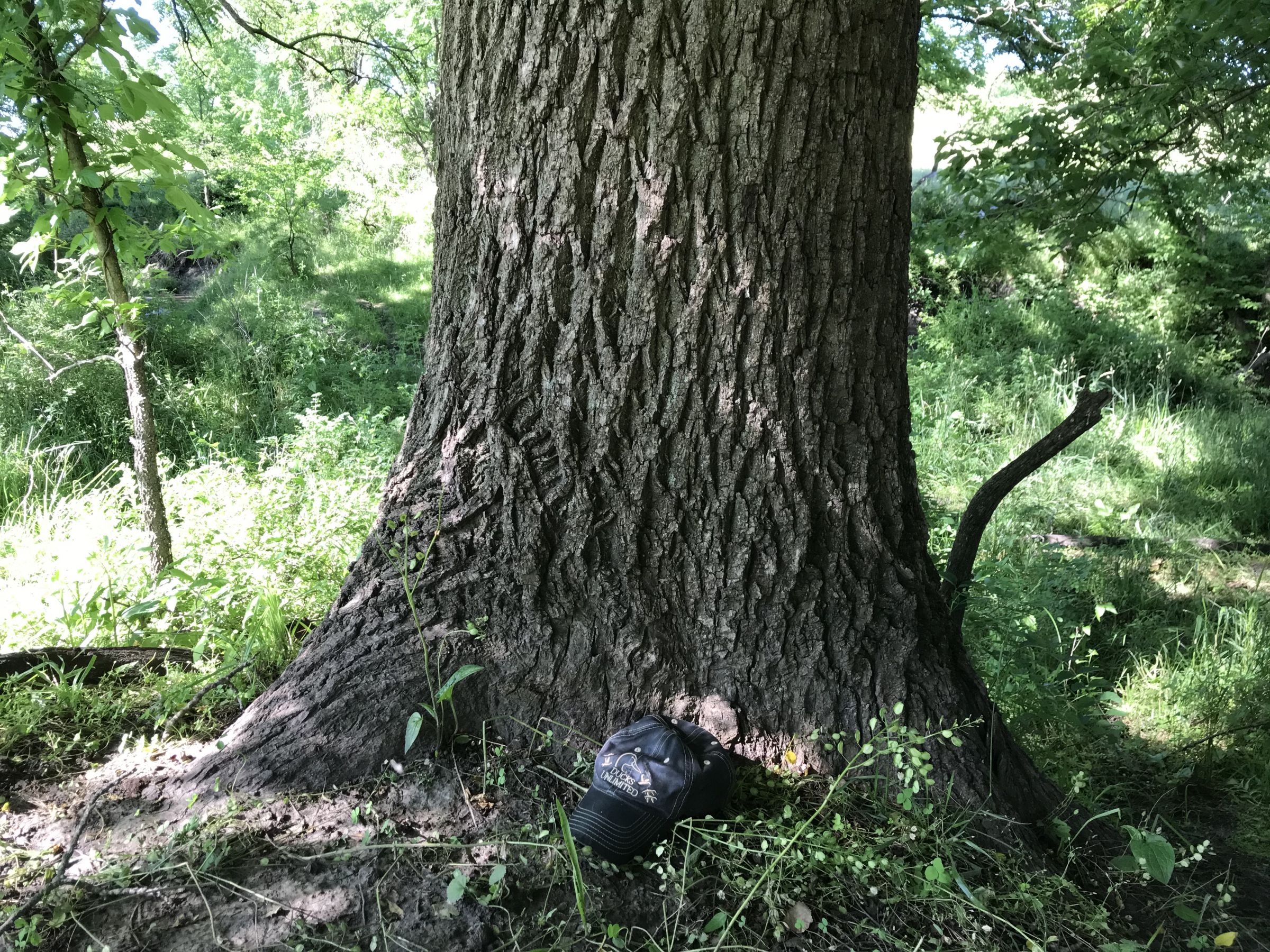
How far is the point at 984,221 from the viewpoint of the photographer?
5.13 metres

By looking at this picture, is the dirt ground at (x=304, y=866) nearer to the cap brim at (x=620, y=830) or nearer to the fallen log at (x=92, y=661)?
the cap brim at (x=620, y=830)

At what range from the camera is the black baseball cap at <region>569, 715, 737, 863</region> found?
6.45 feet

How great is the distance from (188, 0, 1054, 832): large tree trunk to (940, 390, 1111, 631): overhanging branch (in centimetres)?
24

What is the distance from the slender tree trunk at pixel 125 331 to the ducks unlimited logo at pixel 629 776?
230cm

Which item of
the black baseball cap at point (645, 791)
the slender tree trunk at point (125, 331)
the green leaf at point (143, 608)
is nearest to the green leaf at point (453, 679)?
the black baseball cap at point (645, 791)

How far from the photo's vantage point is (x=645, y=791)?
1984 mm

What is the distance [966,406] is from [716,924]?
225 inches

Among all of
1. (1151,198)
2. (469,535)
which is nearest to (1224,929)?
(469,535)

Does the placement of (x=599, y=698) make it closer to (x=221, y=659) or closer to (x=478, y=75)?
(x=221, y=659)

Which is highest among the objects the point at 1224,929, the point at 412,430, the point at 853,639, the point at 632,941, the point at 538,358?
the point at 538,358

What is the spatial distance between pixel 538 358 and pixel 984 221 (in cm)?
401

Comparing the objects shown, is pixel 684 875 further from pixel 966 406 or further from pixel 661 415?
pixel 966 406

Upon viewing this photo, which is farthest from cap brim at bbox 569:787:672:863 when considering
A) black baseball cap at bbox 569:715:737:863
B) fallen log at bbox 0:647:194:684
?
fallen log at bbox 0:647:194:684

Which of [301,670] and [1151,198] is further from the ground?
[1151,198]
